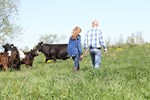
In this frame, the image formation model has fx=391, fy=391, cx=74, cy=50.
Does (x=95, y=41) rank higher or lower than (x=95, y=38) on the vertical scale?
lower

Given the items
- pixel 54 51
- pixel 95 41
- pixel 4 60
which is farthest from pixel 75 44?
pixel 54 51

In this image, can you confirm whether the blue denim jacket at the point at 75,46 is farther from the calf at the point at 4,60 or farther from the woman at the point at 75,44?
the calf at the point at 4,60

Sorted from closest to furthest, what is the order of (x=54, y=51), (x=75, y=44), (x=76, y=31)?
(x=76, y=31), (x=75, y=44), (x=54, y=51)

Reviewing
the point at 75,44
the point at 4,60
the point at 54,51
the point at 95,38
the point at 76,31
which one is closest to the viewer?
the point at 95,38

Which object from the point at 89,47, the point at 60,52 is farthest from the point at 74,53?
the point at 60,52

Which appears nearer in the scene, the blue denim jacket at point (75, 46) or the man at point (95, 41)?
the man at point (95, 41)

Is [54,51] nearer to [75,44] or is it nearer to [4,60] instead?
[4,60]

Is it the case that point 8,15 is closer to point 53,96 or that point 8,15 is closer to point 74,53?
point 74,53

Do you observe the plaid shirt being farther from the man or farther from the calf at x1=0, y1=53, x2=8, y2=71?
the calf at x1=0, y1=53, x2=8, y2=71

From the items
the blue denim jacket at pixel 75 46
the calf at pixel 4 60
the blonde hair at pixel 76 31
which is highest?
the blonde hair at pixel 76 31

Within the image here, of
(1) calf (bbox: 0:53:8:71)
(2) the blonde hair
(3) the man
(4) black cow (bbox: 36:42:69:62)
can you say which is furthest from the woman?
(4) black cow (bbox: 36:42:69:62)

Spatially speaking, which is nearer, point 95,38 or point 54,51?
point 95,38

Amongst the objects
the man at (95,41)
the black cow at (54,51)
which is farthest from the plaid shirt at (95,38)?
the black cow at (54,51)

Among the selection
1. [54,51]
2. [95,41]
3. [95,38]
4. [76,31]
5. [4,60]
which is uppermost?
[76,31]
